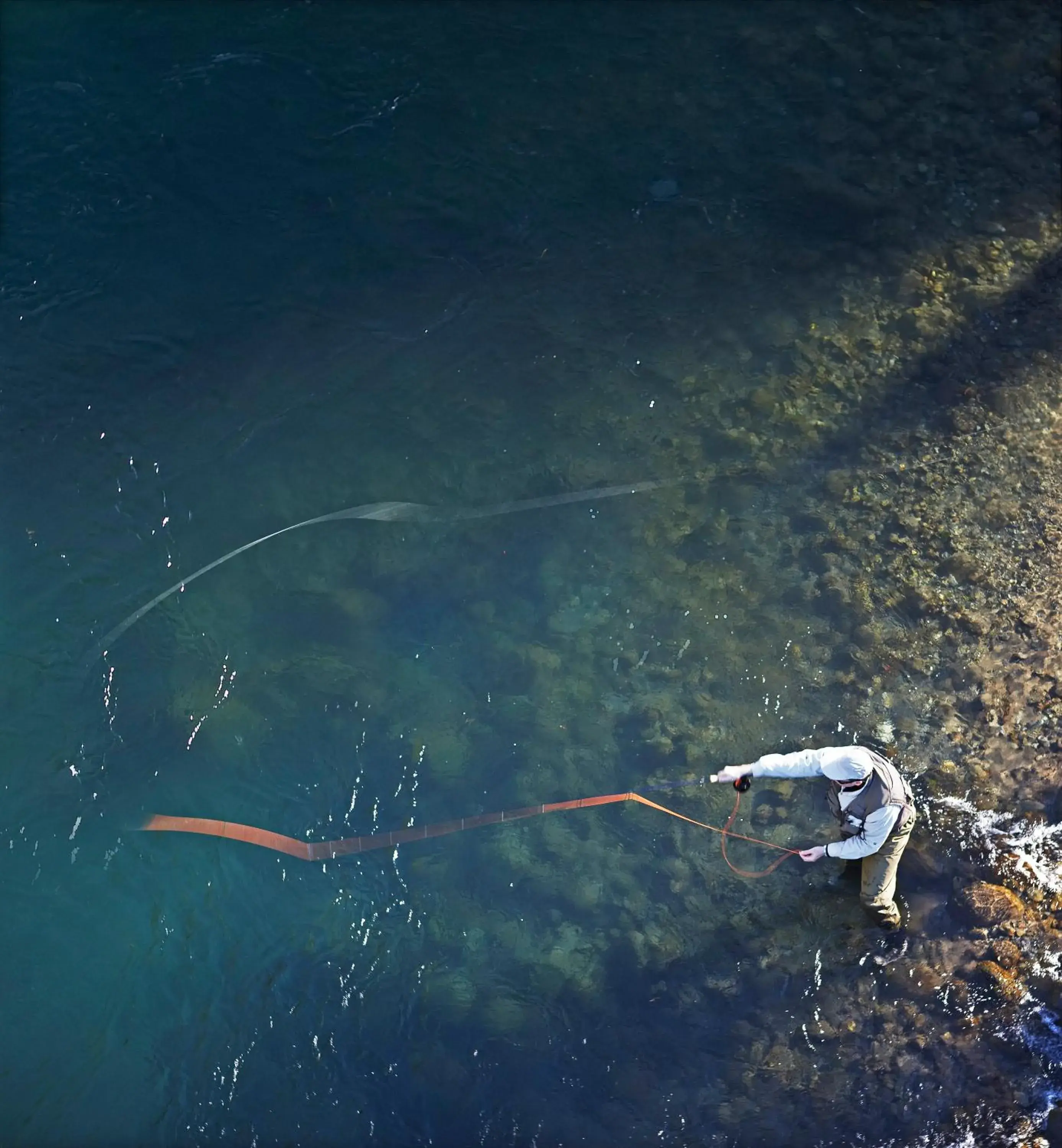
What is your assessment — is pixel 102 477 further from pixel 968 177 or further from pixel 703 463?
pixel 968 177

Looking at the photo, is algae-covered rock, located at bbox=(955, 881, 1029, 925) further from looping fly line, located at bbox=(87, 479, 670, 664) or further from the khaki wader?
looping fly line, located at bbox=(87, 479, 670, 664)

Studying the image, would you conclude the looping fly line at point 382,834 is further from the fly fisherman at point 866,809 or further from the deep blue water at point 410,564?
the fly fisherman at point 866,809

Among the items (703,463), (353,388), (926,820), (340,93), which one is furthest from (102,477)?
(926,820)

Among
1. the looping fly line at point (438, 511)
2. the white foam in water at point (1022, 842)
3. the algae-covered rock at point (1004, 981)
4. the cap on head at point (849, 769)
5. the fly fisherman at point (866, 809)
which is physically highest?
the looping fly line at point (438, 511)

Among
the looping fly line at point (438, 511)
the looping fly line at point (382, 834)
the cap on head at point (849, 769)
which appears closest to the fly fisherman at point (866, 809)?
the cap on head at point (849, 769)

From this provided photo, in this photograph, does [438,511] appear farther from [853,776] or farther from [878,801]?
[878,801]

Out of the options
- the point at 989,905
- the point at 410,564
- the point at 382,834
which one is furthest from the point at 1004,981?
the point at 410,564
